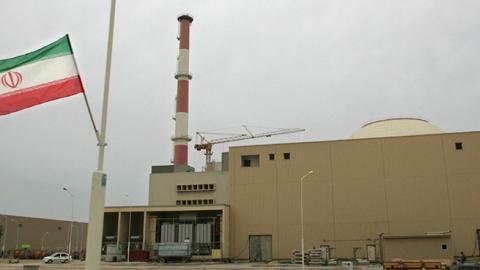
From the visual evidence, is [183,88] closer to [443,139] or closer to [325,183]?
[325,183]

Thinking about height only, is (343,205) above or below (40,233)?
above

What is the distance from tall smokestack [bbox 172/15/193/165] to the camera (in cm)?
8988

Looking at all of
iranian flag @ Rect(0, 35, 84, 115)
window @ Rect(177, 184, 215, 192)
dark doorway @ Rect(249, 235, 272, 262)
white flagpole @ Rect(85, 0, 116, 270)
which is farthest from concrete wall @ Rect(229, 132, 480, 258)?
iranian flag @ Rect(0, 35, 84, 115)

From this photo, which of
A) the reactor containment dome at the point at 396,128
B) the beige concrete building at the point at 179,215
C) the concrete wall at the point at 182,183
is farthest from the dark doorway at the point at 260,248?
the reactor containment dome at the point at 396,128

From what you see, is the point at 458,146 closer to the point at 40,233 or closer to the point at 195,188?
the point at 195,188

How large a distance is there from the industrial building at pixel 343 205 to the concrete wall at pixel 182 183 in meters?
1.85

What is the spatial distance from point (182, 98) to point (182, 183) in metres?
19.0

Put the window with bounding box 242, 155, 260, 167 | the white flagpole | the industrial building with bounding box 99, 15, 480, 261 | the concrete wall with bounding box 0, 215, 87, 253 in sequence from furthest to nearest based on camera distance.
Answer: the concrete wall with bounding box 0, 215, 87, 253 < the window with bounding box 242, 155, 260, 167 < the industrial building with bounding box 99, 15, 480, 261 < the white flagpole

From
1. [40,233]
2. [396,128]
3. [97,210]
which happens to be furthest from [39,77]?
[40,233]

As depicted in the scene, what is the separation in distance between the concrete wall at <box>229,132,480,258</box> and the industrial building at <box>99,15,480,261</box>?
12cm

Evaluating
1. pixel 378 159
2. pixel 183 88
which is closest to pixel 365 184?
pixel 378 159

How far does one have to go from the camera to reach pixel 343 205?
65.9 meters

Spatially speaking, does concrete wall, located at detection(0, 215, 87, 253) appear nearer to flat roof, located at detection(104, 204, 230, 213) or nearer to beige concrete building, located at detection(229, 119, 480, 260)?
flat roof, located at detection(104, 204, 230, 213)

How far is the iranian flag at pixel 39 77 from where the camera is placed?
12477 millimetres
